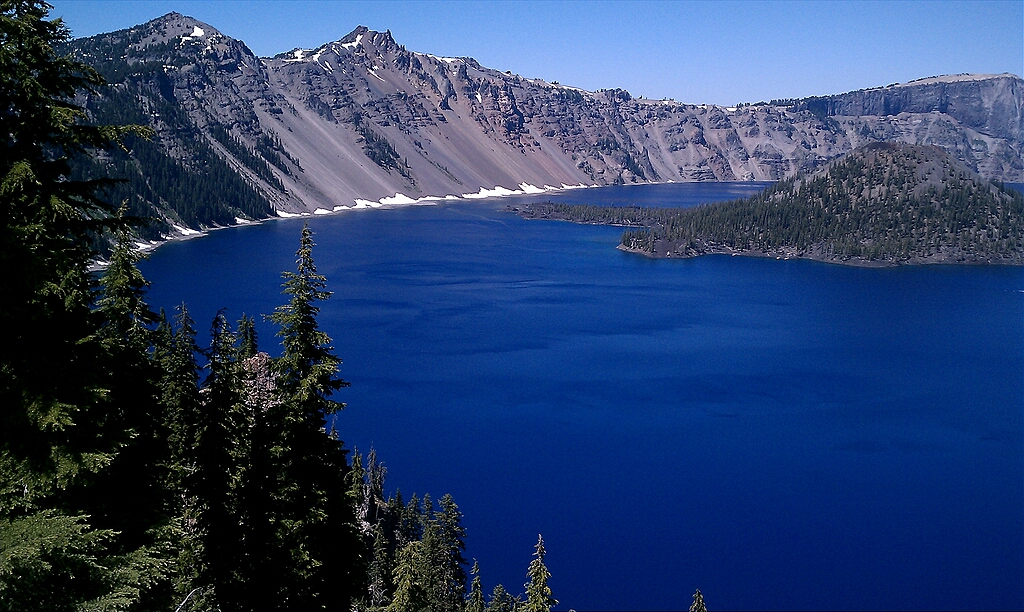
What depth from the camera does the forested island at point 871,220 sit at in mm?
147875

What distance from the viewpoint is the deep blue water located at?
124 ft

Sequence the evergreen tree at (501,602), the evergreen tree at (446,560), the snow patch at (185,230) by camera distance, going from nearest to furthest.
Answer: the evergreen tree at (446,560), the evergreen tree at (501,602), the snow patch at (185,230)

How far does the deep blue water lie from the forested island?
33561 millimetres

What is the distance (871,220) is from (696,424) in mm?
126348

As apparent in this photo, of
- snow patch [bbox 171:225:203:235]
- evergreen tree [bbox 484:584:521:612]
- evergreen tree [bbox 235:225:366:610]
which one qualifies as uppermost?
snow patch [bbox 171:225:203:235]

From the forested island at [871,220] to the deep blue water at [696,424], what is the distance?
33.6 meters

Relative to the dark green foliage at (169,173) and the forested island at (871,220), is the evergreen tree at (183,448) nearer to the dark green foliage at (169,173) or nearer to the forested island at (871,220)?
the dark green foliage at (169,173)

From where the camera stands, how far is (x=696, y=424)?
183 ft

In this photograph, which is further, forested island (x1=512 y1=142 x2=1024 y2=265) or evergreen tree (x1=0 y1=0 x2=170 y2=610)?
forested island (x1=512 y1=142 x2=1024 y2=265)

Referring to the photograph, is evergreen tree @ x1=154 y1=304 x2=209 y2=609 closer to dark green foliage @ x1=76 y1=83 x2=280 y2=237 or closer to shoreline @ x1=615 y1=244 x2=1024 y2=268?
dark green foliage @ x1=76 y1=83 x2=280 y2=237

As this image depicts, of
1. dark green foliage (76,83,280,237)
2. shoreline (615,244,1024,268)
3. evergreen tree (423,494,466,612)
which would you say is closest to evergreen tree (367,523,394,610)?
evergreen tree (423,494,466,612)

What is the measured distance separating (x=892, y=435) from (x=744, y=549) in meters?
22.6

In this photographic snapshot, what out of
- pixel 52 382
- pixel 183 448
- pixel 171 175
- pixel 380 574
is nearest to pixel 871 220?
pixel 171 175

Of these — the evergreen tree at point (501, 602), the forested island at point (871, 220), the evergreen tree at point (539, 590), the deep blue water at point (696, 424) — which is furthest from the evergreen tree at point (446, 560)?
the forested island at point (871, 220)
